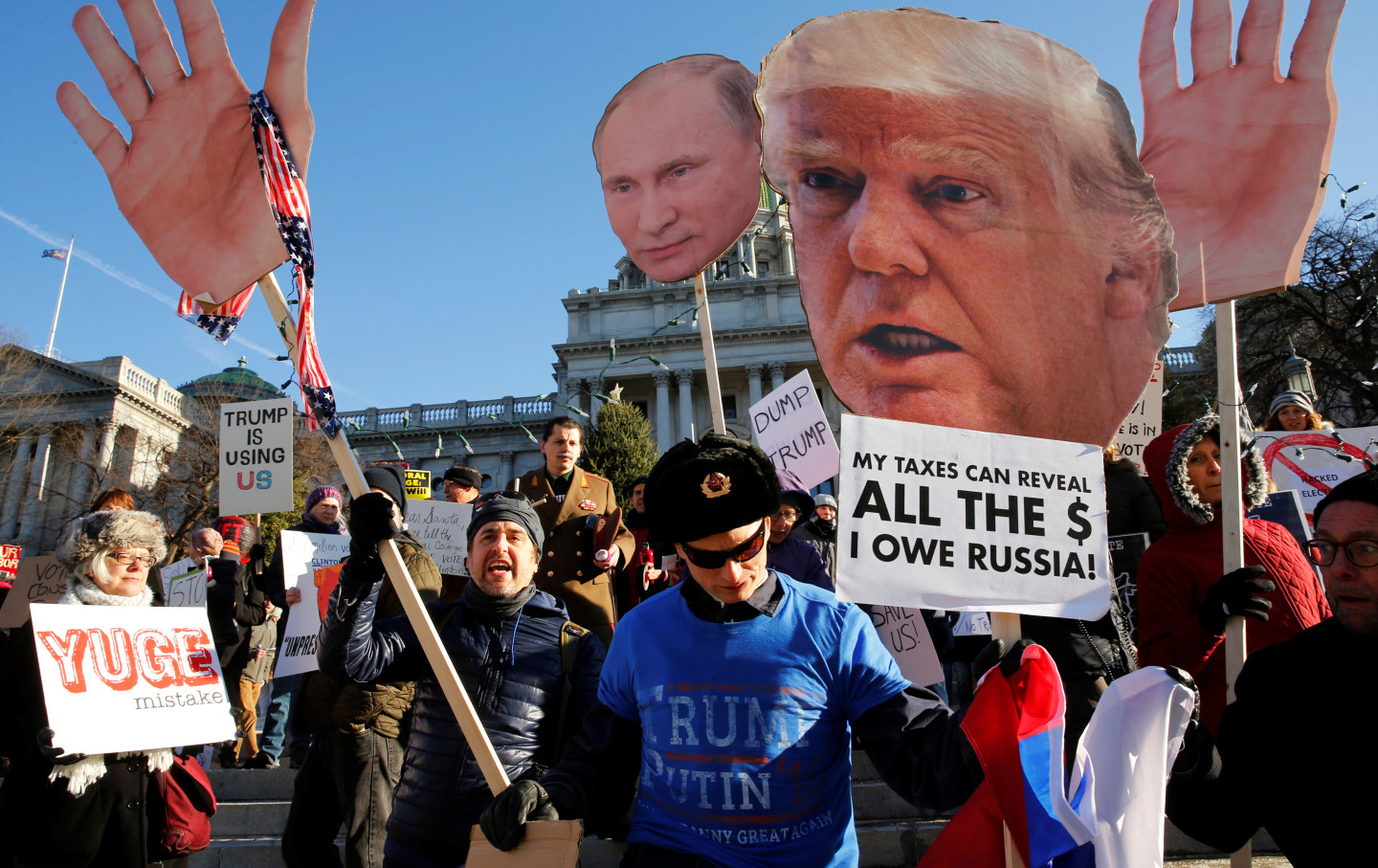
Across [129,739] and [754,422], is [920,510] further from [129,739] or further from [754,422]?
[754,422]

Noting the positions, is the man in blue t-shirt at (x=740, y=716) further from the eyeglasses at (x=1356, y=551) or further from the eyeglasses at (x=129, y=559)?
the eyeglasses at (x=129, y=559)

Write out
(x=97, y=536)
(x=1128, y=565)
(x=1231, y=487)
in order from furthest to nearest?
(x=1128, y=565)
(x=97, y=536)
(x=1231, y=487)

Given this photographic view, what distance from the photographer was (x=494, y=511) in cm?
285

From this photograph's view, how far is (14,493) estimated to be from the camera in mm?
40844

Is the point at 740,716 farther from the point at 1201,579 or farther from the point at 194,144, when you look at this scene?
the point at 194,144

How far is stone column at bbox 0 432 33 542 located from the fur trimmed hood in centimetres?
4557

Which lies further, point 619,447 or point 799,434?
point 619,447

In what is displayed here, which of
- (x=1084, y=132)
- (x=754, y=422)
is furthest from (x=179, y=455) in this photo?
(x=1084, y=132)

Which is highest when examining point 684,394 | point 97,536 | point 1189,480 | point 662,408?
point 684,394

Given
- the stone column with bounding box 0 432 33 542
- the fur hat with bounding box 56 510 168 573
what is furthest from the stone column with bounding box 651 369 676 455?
the fur hat with bounding box 56 510 168 573

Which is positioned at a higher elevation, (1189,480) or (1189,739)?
(1189,480)

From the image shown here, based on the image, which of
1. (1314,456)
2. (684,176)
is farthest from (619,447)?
(684,176)

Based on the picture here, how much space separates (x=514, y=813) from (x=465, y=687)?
882mm

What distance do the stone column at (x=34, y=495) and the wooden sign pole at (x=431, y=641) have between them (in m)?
44.0
